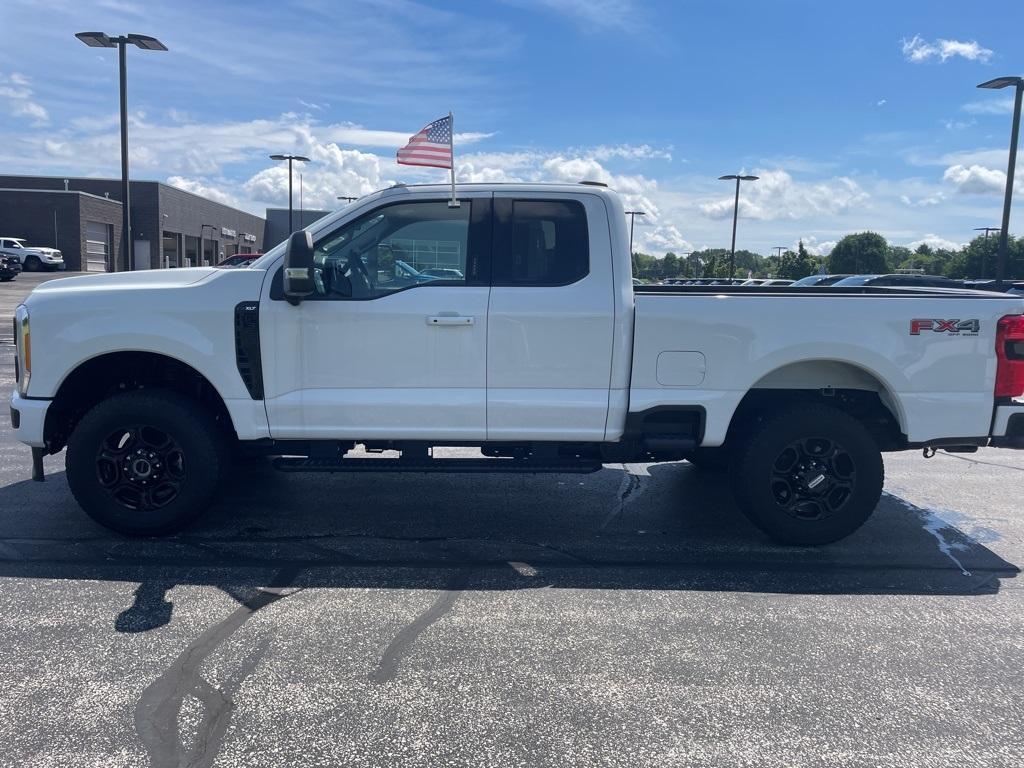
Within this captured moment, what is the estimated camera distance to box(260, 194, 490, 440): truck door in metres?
5.02

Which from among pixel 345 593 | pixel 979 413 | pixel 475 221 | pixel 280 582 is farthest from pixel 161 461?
pixel 979 413

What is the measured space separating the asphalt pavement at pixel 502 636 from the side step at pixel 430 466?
46cm

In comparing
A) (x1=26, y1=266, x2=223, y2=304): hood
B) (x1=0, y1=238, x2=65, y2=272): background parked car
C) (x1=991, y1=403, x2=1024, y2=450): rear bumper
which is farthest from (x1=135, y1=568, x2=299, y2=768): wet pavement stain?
(x1=0, y1=238, x2=65, y2=272): background parked car

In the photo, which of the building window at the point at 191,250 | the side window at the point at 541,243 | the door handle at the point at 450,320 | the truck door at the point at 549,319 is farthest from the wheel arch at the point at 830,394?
the building window at the point at 191,250

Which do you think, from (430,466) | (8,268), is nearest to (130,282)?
(430,466)

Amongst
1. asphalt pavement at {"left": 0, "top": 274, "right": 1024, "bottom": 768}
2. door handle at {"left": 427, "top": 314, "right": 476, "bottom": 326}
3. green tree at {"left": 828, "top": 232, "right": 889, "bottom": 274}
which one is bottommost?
asphalt pavement at {"left": 0, "top": 274, "right": 1024, "bottom": 768}

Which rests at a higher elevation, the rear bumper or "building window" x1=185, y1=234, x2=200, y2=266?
"building window" x1=185, y1=234, x2=200, y2=266

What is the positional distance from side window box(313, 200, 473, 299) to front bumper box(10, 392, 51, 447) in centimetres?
183

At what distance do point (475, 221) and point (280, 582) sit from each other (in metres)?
2.39

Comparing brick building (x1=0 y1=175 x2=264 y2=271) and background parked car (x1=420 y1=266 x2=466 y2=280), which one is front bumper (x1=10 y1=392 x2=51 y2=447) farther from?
brick building (x1=0 y1=175 x2=264 y2=271)

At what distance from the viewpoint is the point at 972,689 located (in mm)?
3576

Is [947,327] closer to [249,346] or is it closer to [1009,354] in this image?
[1009,354]

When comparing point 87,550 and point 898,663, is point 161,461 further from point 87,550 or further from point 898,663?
point 898,663

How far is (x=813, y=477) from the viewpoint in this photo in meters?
5.26
